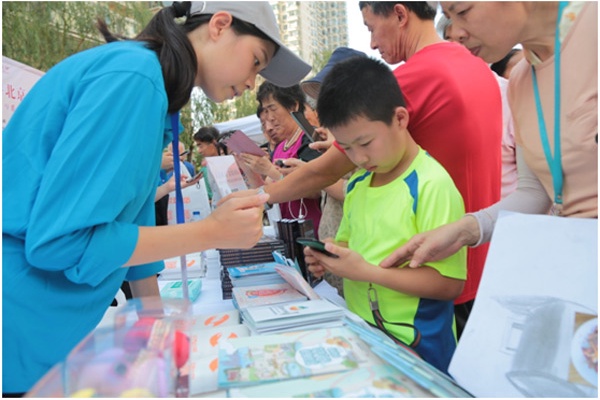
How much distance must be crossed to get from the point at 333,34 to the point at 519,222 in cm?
4656

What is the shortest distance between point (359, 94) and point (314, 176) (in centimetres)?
46

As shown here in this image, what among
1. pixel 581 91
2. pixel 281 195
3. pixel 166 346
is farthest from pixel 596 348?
pixel 281 195

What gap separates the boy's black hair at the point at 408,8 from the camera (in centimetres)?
140

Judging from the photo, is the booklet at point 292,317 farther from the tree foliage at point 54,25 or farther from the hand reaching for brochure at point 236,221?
the tree foliage at point 54,25

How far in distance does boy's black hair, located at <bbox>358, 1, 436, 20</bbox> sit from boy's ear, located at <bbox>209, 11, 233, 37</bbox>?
601 mm

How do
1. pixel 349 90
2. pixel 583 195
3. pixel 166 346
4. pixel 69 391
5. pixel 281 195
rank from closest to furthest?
pixel 69 391 < pixel 166 346 < pixel 583 195 < pixel 349 90 < pixel 281 195

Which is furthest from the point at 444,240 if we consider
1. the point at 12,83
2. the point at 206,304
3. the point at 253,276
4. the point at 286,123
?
the point at 12,83

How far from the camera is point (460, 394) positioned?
656 millimetres

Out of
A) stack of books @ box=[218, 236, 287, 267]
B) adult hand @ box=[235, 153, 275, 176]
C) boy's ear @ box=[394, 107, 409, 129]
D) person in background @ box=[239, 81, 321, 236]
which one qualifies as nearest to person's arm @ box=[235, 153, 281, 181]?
adult hand @ box=[235, 153, 275, 176]

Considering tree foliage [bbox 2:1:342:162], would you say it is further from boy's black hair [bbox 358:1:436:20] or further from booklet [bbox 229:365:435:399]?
booklet [bbox 229:365:435:399]

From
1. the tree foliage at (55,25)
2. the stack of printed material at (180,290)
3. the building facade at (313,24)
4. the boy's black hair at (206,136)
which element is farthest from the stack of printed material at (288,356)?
the building facade at (313,24)

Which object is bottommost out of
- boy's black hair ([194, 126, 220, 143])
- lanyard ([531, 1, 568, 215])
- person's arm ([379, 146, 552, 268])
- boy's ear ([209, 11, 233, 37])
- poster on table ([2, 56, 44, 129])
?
person's arm ([379, 146, 552, 268])

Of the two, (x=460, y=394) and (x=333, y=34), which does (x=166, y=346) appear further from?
(x=333, y=34)

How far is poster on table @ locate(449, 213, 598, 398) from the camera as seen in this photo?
568mm
